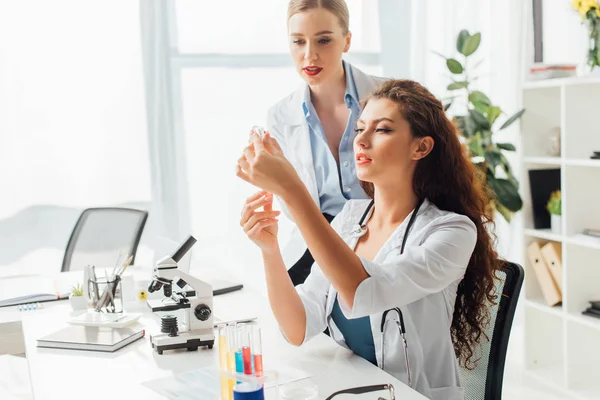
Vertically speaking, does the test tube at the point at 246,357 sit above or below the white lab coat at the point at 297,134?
below

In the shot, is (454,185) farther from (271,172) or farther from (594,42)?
(594,42)

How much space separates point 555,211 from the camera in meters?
3.38

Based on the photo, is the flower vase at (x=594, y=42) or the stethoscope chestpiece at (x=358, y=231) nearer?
the stethoscope chestpiece at (x=358, y=231)

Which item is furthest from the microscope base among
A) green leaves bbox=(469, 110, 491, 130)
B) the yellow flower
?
green leaves bbox=(469, 110, 491, 130)

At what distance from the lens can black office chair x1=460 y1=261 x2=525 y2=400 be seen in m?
1.61

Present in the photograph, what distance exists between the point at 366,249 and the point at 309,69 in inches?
27.2

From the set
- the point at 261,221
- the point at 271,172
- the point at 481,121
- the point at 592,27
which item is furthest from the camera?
the point at 481,121

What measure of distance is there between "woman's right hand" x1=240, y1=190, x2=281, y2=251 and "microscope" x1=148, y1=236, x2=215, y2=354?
20 centimetres

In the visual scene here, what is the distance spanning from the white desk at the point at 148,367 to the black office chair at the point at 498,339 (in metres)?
0.25

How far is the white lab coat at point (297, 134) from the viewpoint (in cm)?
238

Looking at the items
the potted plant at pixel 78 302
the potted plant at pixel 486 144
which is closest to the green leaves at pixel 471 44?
the potted plant at pixel 486 144

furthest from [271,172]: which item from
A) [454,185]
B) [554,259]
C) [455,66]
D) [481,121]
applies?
[455,66]

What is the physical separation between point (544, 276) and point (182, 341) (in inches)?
86.6

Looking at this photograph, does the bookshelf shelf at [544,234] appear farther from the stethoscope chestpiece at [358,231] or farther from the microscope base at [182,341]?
the microscope base at [182,341]
